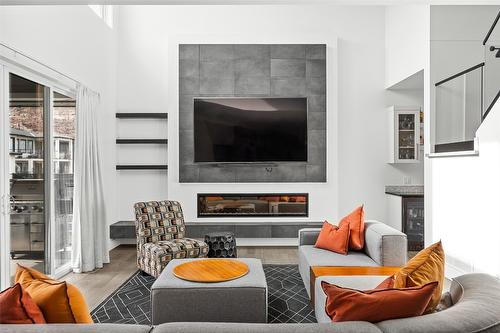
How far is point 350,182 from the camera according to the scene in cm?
642

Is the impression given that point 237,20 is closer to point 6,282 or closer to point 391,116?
point 391,116

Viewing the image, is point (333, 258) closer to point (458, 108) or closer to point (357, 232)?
point (357, 232)

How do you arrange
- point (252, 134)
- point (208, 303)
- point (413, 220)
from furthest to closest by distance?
point (252, 134)
point (413, 220)
point (208, 303)

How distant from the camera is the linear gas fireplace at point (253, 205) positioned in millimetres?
6203

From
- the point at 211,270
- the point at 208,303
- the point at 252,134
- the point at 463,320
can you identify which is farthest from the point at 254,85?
the point at 463,320

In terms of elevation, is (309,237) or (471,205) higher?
(471,205)

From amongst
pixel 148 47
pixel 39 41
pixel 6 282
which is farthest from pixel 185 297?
pixel 148 47

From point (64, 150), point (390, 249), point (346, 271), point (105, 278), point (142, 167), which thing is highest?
point (64, 150)

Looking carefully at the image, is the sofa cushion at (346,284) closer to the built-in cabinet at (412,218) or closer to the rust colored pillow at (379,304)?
the rust colored pillow at (379,304)

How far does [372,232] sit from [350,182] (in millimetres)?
2713

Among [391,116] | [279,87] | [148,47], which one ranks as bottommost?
[391,116]

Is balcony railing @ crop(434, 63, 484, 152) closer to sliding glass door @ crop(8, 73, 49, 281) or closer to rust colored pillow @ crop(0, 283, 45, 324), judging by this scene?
rust colored pillow @ crop(0, 283, 45, 324)

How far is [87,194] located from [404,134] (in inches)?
185

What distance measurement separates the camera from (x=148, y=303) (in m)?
3.61
